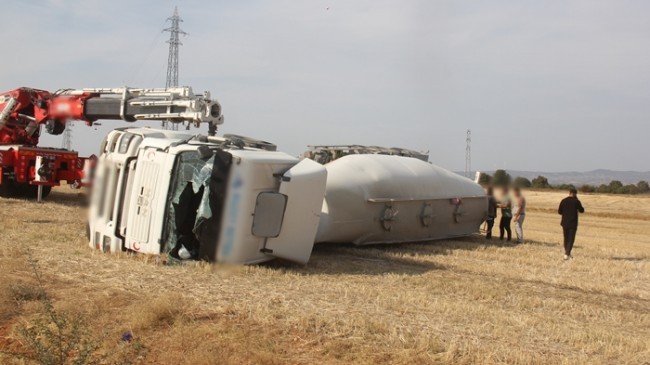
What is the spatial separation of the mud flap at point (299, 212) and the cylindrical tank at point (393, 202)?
186 cm

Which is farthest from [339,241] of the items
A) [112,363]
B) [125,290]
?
[112,363]

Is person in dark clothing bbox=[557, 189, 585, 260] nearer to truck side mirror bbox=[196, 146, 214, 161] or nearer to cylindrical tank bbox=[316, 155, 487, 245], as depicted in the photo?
cylindrical tank bbox=[316, 155, 487, 245]

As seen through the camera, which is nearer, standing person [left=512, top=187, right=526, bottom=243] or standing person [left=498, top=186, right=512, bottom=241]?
standing person [left=512, top=187, right=526, bottom=243]

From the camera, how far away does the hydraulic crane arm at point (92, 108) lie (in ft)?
42.9

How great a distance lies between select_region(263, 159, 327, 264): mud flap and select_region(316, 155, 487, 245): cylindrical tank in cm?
186

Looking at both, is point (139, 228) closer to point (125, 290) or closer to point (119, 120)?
point (125, 290)

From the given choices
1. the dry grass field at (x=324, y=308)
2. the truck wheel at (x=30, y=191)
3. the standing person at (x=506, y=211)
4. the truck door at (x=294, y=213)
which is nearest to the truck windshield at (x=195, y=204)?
the dry grass field at (x=324, y=308)

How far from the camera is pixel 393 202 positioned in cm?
1288

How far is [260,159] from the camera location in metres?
9.16

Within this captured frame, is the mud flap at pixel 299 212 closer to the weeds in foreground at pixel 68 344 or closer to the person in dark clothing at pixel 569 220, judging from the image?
the weeds in foreground at pixel 68 344

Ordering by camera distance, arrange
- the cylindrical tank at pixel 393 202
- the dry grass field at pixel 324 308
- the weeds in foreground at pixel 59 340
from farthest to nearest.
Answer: the cylindrical tank at pixel 393 202, the dry grass field at pixel 324 308, the weeds in foreground at pixel 59 340

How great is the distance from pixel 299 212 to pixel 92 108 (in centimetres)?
891

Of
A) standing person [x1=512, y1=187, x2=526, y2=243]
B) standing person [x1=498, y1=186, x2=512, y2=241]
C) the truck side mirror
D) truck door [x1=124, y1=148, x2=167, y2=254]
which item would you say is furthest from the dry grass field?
standing person [x1=498, y1=186, x2=512, y2=241]

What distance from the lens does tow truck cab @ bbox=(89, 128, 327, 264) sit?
895 centimetres
